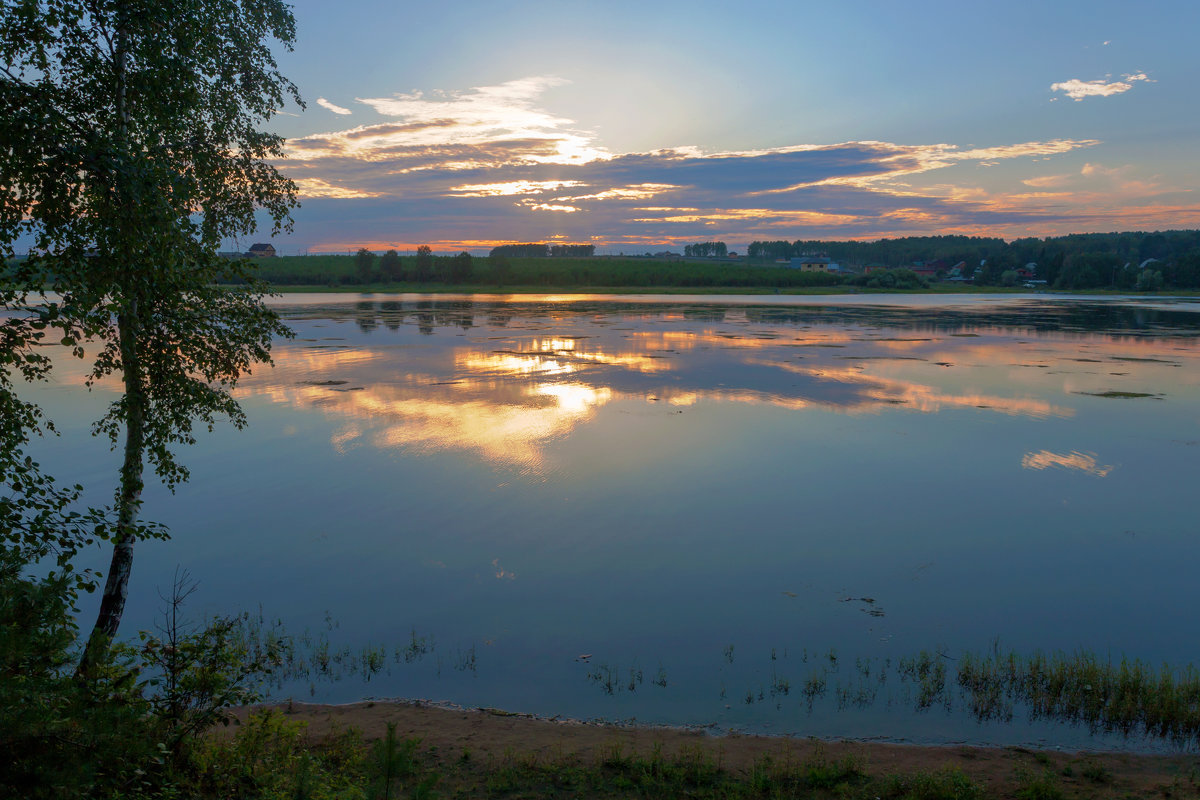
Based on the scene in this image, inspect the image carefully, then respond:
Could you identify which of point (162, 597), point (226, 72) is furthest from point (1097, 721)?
point (226, 72)

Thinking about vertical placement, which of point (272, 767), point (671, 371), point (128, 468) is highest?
point (128, 468)

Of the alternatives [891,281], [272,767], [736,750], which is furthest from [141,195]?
[891,281]

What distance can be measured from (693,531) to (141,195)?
10237 millimetres

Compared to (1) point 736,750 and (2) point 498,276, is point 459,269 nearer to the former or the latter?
(2) point 498,276

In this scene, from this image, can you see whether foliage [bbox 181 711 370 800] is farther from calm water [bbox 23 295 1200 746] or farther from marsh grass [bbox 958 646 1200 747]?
marsh grass [bbox 958 646 1200 747]

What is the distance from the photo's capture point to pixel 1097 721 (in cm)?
802

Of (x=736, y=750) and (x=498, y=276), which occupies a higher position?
(x=498, y=276)

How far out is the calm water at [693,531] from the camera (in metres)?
9.16

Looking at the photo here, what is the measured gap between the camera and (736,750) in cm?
738

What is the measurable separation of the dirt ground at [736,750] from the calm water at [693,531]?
39cm

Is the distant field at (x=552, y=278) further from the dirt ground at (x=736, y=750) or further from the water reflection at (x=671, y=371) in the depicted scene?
the dirt ground at (x=736, y=750)

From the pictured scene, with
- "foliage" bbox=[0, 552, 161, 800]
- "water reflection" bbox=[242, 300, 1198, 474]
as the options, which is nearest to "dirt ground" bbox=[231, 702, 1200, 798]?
"foliage" bbox=[0, 552, 161, 800]

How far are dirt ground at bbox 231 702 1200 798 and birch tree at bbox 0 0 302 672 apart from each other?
2989mm

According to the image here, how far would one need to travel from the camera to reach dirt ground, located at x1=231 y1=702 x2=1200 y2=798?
22.0 feet
